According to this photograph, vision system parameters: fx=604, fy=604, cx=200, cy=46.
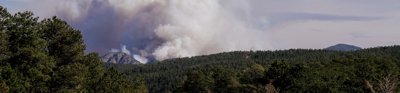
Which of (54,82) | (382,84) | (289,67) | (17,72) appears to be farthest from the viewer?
(289,67)

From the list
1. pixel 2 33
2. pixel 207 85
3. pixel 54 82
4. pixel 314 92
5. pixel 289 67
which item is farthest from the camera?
pixel 207 85

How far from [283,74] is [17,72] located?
2674 inches

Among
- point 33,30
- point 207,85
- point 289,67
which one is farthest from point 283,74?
point 33,30

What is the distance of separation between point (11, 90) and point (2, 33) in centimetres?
478

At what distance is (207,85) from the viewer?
456ft

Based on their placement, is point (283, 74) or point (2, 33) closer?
point (2, 33)

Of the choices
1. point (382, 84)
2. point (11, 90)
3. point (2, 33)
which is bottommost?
point (382, 84)

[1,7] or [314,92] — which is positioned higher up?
[1,7]

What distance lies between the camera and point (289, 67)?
113 m

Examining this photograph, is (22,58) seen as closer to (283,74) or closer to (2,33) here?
(2,33)

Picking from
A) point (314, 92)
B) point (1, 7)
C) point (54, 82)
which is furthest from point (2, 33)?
point (314, 92)

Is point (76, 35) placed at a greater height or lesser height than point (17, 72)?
greater

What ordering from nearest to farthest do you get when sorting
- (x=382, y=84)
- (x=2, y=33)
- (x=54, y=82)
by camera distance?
(x=382, y=84) < (x=2, y=33) < (x=54, y=82)

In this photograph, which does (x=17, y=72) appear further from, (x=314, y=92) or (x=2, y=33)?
(x=314, y=92)
